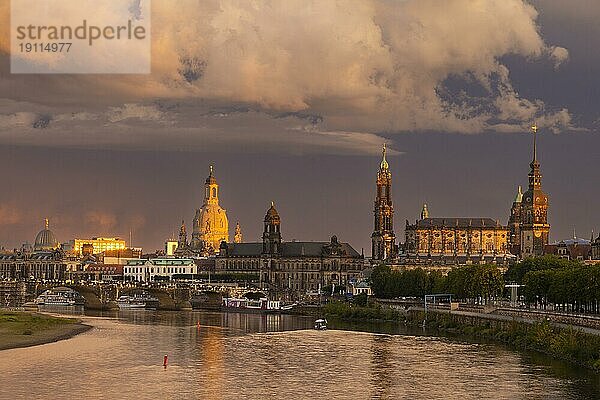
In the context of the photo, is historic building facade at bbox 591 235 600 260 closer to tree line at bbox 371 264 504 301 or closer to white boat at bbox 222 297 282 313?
tree line at bbox 371 264 504 301

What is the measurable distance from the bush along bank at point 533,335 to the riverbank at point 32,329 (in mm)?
35475

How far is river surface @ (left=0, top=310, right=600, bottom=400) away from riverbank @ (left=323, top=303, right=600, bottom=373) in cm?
146

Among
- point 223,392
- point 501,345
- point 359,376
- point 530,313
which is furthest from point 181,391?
point 530,313

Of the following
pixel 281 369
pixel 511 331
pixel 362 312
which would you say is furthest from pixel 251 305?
pixel 281 369

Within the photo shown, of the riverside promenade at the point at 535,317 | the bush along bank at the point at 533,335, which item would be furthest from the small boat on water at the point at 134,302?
the bush along bank at the point at 533,335

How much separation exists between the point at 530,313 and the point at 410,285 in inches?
2370

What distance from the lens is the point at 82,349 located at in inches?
3612

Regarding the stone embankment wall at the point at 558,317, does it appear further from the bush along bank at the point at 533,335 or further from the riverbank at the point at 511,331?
the bush along bank at the point at 533,335

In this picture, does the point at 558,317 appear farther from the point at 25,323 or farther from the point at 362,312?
the point at 25,323

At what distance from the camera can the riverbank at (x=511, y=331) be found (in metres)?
78.6

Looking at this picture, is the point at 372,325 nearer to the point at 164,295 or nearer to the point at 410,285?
the point at 410,285

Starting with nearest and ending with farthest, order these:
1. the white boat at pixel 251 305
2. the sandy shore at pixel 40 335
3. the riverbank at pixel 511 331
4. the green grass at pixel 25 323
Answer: the riverbank at pixel 511 331 → the sandy shore at pixel 40 335 → the green grass at pixel 25 323 → the white boat at pixel 251 305

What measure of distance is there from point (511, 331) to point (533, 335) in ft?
21.4

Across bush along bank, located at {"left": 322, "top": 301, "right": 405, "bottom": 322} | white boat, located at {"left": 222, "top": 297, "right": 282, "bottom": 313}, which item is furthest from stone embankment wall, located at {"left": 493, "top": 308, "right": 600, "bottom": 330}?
white boat, located at {"left": 222, "top": 297, "right": 282, "bottom": 313}
